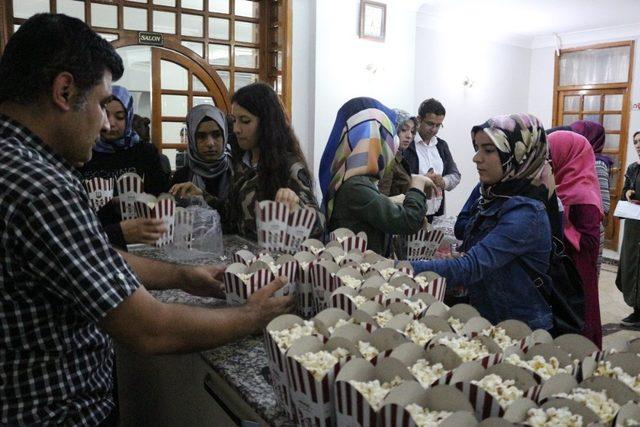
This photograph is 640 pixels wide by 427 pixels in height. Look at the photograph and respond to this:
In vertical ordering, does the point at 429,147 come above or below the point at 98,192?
above

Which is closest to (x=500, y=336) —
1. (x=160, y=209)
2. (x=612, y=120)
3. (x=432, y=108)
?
(x=160, y=209)

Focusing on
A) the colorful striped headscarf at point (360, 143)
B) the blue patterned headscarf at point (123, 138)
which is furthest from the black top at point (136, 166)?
the colorful striped headscarf at point (360, 143)

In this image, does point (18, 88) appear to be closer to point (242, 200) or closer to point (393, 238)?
point (242, 200)

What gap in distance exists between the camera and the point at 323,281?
50.2 inches

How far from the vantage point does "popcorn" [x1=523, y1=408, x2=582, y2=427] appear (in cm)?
69

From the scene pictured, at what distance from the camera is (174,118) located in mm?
4750

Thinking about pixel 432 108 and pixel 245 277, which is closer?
pixel 245 277

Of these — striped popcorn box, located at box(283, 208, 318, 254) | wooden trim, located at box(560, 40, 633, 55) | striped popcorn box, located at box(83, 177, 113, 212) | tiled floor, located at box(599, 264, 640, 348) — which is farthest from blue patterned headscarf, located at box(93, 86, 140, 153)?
wooden trim, located at box(560, 40, 633, 55)

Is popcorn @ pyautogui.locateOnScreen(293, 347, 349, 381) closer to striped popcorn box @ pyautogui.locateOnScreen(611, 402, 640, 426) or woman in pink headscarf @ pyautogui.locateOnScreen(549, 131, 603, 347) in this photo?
striped popcorn box @ pyautogui.locateOnScreen(611, 402, 640, 426)

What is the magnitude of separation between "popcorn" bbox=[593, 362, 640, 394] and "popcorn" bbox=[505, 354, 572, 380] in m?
0.05

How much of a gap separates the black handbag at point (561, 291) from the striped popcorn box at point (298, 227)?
2.51 ft

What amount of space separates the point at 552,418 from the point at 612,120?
8.00 meters

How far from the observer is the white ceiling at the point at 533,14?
6090 millimetres

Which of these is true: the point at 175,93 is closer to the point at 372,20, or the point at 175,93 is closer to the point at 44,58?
the point at 372,20
